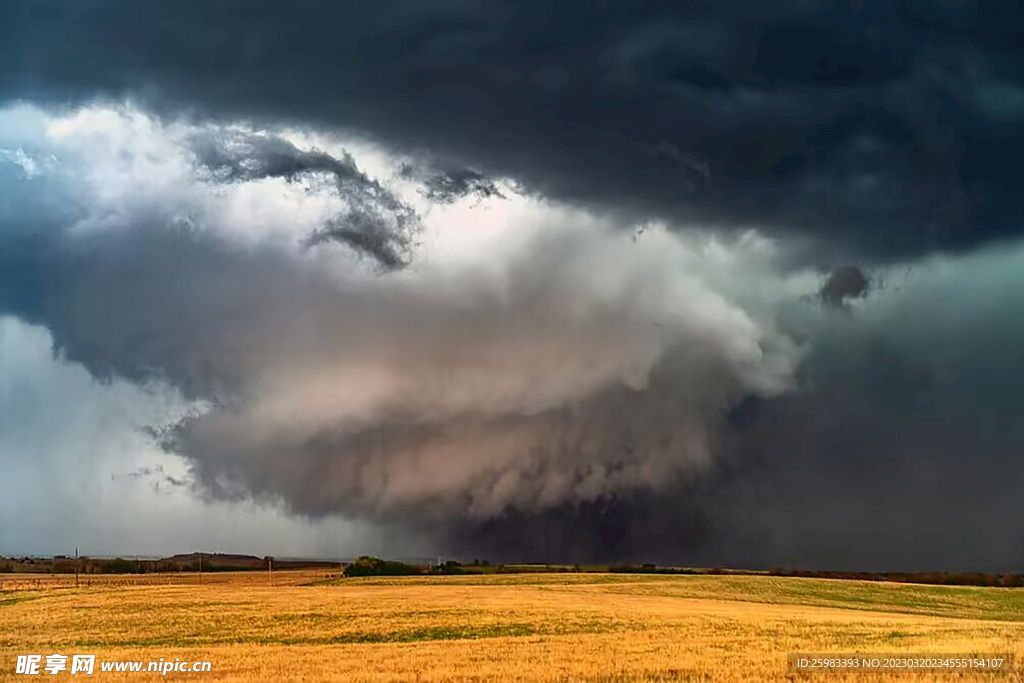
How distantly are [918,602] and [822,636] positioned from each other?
7112 cm

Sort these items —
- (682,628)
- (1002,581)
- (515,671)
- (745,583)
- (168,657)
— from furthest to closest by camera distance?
1. (1002,581)
2. (745,583)
3. (682,628)
4. (168,657)
5. (515,671)

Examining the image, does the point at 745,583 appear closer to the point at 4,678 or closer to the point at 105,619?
the point at 105,619

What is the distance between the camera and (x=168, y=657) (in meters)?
51.9

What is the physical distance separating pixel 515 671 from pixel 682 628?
25727mm

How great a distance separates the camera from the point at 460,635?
220 feet

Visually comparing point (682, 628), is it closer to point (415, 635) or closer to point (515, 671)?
point (415, 635)

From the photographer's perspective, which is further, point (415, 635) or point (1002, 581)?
point (1002, 581)

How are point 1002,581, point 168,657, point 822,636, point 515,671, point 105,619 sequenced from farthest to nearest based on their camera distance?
point 1002,581 → point 105,619 → point 822,636 → point 168,657 → point 515,671

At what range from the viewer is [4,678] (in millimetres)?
44844

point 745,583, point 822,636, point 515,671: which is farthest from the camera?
point 745,583

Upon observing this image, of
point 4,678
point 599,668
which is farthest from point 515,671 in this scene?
point 4,678

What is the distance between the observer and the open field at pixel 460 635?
4528cm

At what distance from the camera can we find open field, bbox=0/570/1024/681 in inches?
1783

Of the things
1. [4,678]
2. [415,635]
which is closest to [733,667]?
[415,635]
